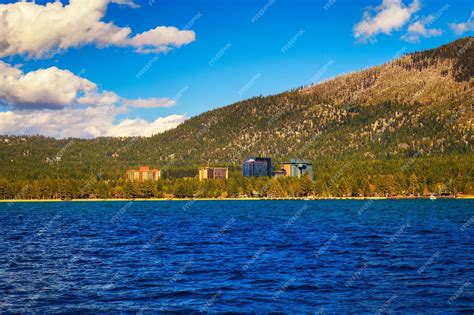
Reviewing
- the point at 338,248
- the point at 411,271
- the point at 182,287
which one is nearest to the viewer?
the point at 182,287

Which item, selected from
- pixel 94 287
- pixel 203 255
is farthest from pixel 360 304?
pixel 203 255

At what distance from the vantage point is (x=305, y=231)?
10675 centimetres

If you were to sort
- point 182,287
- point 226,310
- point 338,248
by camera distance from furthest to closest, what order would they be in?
1. point 338,248
2. point 182,287
3. point 226,310

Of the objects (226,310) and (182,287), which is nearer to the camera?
(226,310)

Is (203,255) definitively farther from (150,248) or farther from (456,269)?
(456,269)

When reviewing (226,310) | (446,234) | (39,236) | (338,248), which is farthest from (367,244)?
(39,236)

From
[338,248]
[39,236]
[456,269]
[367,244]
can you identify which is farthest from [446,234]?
[39,236]

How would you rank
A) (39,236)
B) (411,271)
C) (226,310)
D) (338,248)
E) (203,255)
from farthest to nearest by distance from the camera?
(39,236)
(338,248)
(203,255)
(411,271)
(226,310)

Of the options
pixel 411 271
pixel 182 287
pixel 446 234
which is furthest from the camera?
pixel 446 234

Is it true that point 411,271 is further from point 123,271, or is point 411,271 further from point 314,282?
point 123,271

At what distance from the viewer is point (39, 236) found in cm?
10388

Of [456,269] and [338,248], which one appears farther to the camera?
[338,248]

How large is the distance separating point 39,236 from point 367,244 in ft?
194

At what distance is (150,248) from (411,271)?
3817 centimetres
